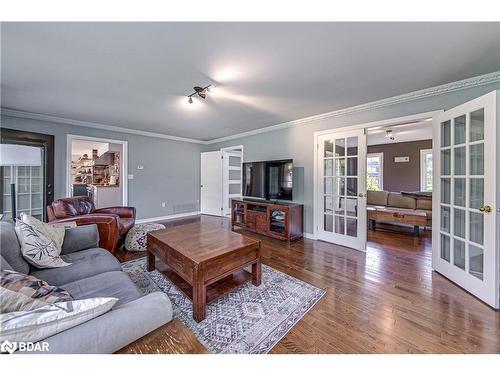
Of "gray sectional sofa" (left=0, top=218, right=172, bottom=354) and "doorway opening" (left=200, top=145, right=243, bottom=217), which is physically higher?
"doorway opening" (left=200, top=145, right=243, bottom=217)

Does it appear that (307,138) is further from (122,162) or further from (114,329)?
(122,162)

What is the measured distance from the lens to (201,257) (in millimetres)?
1739

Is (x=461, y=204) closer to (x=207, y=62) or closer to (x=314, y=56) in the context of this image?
(x=314, y=56)

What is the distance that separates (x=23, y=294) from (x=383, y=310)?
2359 mm

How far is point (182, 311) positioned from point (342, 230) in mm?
2742

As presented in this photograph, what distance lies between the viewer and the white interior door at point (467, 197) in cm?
187

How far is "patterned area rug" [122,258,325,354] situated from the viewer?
1452 mm

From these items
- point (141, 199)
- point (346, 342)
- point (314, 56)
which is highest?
point (314, 56)

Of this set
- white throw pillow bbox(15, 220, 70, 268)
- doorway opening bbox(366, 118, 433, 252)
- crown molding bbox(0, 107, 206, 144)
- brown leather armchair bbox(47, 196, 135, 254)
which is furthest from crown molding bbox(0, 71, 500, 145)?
white throw pillow bbox(15, 220, 70, 268)

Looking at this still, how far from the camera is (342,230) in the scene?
3486mm

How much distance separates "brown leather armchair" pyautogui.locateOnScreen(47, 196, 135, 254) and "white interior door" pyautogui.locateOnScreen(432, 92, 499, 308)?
3887 millimetres

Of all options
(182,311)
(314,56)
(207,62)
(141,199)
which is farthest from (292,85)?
(141,199)

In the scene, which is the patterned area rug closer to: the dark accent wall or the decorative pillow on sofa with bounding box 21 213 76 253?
the decorative pillow on sofa with bounding box 21 213 76 253

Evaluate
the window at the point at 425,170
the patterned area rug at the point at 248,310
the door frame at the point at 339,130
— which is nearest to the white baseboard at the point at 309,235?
the door frame at the point at 339,130
